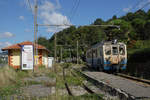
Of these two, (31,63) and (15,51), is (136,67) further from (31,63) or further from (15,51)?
(15,51)

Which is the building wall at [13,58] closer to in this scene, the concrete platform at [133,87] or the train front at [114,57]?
the train front at [114,57]

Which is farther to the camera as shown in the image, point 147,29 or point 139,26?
point 139,26

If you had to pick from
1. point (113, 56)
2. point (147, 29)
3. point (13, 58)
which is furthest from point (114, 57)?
point (147, 29)

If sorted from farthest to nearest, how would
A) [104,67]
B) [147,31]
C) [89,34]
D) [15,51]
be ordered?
[89,34], [147,31], [15,51], [104,67]

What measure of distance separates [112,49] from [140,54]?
468 centimetres

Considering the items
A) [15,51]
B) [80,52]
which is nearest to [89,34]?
[80,52]

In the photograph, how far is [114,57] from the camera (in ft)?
55.7

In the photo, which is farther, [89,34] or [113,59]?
[89,34]

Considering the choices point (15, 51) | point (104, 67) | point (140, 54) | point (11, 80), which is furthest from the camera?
point (15, 51)

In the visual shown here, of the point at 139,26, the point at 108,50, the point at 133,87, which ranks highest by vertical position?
the point at 139,26

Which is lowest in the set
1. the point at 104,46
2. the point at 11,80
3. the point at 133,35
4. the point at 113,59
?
the point at 11,80

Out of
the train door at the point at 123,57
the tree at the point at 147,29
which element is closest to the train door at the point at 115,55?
the train door at the point at 123,57

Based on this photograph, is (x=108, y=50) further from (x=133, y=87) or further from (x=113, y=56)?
(x=133, y=87)

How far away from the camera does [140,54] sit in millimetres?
20094
